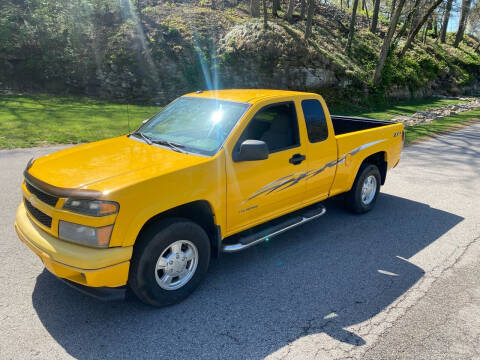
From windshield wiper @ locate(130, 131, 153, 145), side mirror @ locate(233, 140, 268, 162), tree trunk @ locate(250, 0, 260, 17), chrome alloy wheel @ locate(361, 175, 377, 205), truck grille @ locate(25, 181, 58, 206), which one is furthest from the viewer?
tree trunk @ locate(250, 0, 260, 17)

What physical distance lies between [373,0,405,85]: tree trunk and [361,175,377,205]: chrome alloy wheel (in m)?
16.4

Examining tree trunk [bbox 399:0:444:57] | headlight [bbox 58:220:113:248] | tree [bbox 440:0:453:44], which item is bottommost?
headlight [bbox 58:220:113:248]

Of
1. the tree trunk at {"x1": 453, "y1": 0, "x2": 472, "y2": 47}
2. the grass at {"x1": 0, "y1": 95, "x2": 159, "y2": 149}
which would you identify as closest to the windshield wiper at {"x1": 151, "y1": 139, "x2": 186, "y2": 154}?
the grass at {"x1": 0, "y1": 95, "x2": 159, "y2": 149}

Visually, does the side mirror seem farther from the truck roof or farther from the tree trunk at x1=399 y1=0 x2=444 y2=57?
the tree trunk at x1=399 y1=0 x2=444 y2=57

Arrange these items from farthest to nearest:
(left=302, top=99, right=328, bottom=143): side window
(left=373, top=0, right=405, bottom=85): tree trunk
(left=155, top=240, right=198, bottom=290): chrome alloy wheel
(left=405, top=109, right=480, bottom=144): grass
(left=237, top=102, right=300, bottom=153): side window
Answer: (left=373, top=0, right=405, bottom=85): tree trunk, (left=405, top=109, right=480, bottom=144): grass, (left=302, top=99, right=328, bottom=143): side window, (left=237, top=102, right=300, bottom=153): side window, (left=155, top=240, right=198, bottom=290): chrome alloy wheel

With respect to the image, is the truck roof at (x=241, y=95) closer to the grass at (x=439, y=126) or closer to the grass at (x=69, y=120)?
the grass at (x=69, y=120)

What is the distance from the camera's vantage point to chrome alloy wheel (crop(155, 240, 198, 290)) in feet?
11.6

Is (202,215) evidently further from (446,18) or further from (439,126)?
(446,18)

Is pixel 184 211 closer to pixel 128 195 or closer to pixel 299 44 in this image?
pixel 128 195

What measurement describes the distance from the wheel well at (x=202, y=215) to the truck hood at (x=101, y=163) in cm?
40

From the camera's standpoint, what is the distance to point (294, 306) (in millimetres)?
3684

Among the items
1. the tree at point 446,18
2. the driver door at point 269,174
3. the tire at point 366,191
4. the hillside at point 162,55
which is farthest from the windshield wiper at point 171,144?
the tree at point 446,18

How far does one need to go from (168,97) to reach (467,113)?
15.0m

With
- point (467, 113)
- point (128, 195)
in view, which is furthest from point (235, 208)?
point (467, 113)
